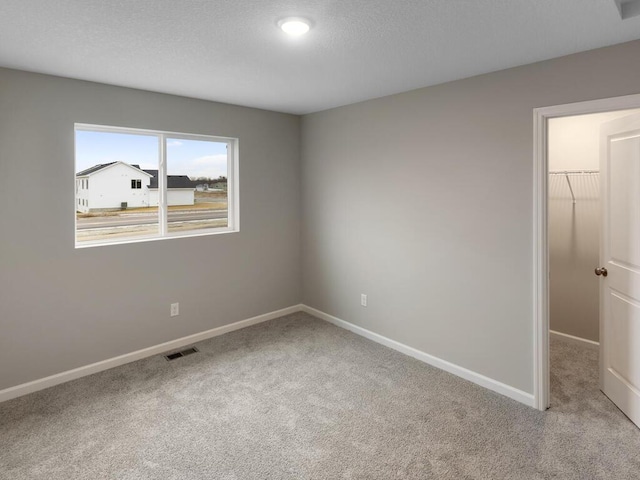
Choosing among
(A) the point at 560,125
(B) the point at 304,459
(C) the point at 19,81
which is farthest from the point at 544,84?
(C) the point at 19,81

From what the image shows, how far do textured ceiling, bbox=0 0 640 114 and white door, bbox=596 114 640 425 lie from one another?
0.68 meters

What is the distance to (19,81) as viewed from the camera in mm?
2762

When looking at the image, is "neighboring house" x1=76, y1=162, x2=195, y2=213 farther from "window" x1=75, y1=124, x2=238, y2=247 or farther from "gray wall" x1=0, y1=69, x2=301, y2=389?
"gray wall" x1=0, y1=69, x2=301, y2=389

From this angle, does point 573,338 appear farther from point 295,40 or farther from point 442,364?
point 295,40

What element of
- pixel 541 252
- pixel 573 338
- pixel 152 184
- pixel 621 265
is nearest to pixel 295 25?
pixel 541 252

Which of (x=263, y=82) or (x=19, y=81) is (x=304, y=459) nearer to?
(x=263, y=82)

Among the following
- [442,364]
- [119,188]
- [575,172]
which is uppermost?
[575,172]

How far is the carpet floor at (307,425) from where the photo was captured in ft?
6.95

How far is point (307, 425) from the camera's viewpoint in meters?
2.51

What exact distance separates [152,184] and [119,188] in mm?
292

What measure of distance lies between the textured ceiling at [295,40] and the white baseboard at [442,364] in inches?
90.9

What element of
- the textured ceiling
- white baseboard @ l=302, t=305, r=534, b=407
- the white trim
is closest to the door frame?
white baseboard @ l=302, t=305, r=534, b=407

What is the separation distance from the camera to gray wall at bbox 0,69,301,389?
2822 mm

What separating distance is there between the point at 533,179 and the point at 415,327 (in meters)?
1.60
